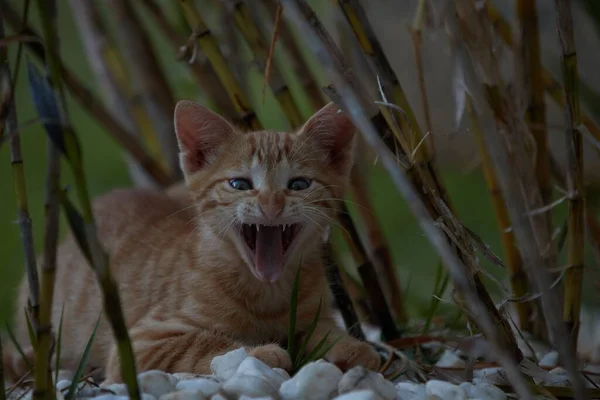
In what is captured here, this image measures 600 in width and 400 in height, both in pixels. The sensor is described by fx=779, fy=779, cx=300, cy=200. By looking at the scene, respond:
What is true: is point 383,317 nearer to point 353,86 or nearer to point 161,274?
point 161,274

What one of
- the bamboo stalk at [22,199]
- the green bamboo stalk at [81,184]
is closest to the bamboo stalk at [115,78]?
the bamboo stalk at [22,199]

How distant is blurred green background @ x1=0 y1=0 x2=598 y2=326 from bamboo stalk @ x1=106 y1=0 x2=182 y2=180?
41cm

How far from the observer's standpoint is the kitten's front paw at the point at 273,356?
1.20m

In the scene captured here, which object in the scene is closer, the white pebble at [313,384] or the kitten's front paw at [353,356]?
→ the white pebble at [313,384]

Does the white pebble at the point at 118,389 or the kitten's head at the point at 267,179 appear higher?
the kitten's head at the point at 267,179

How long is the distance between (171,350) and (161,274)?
284 millimetres

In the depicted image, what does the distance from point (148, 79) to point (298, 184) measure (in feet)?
3.49

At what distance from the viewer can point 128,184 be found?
12.8 feet

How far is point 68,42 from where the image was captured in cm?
464

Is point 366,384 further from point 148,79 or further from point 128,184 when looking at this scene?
point 128,184

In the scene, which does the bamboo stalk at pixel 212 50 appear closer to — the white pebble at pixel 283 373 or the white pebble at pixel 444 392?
the white pebble at pixel 283 373

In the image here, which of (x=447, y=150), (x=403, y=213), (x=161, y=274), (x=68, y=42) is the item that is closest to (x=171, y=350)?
(x=161, y=274)

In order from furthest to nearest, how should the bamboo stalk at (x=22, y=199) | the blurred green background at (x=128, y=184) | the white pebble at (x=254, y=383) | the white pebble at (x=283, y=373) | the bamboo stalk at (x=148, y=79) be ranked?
the blurred green background at (x=128, y=184) → the bamboo stalk at (x=148, y=79) → the white pebble at (x=283, y=373) → the white pebble at (x=254, y=383) → the bamboo stalk at (x=22, y=199)

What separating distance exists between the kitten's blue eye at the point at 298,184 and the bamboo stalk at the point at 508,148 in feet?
1.21
